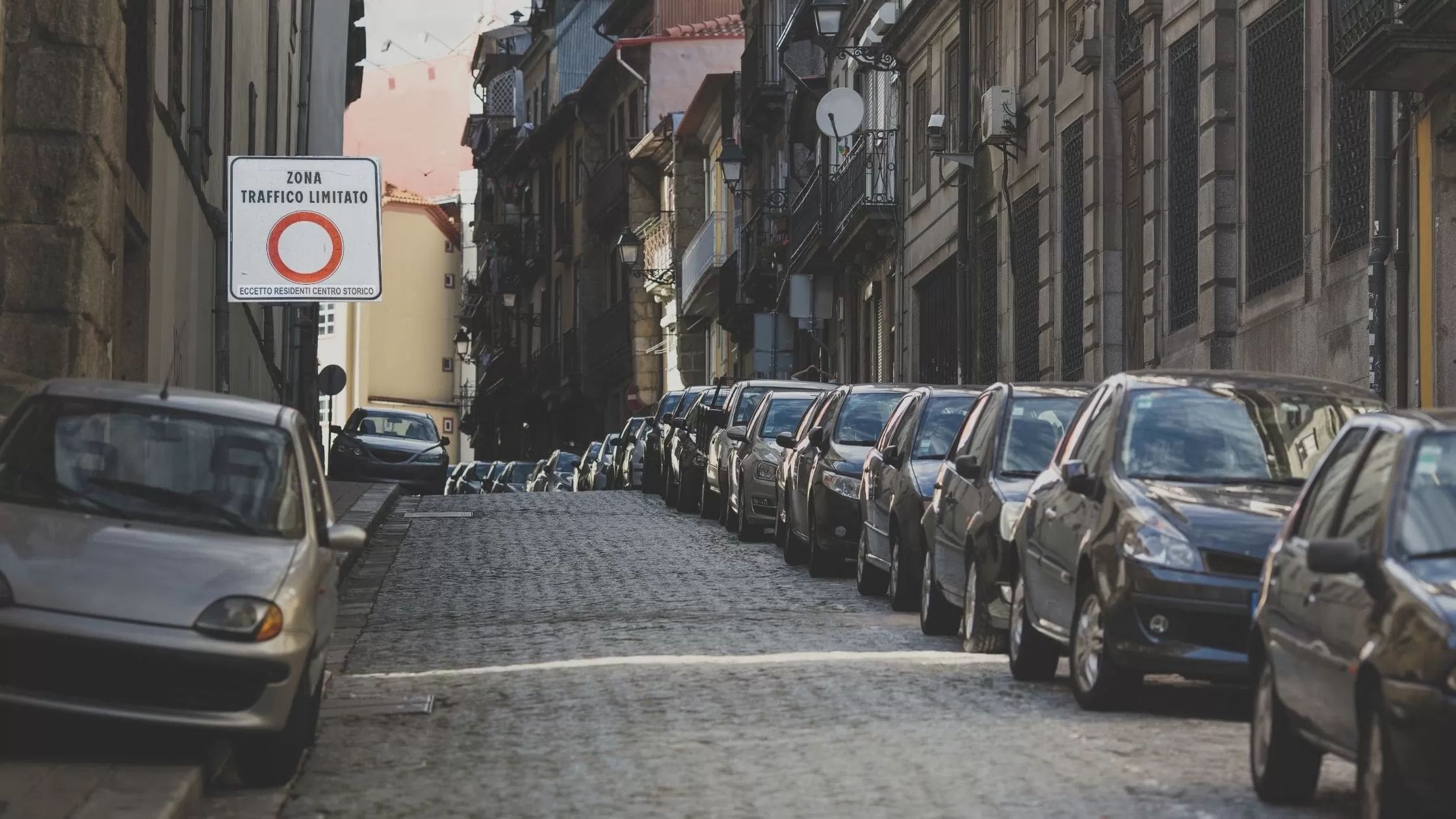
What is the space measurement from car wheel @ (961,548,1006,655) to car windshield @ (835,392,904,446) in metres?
6.63

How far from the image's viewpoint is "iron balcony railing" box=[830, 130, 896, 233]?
135ft

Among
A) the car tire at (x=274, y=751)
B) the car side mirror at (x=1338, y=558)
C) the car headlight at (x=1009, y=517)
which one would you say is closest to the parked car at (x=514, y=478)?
the car headlight at (x=1009, y=517)

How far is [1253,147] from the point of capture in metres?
23.5

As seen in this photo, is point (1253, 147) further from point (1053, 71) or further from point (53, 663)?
point (53, 663)

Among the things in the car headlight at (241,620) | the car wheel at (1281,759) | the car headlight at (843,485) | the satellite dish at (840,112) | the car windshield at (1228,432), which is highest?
the satellite dish at (840,112)

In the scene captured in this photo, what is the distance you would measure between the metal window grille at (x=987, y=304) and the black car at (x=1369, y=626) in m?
25.5

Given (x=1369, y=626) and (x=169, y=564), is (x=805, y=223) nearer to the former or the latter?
(x=169, y=564)

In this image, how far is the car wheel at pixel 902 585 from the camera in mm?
17094

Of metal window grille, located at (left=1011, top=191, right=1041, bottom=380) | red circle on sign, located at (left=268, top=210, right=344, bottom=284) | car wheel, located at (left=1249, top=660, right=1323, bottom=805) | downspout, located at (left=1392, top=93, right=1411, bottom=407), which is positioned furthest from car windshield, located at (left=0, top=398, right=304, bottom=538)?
metal window grille, located at (left=1011, top=191, right=1041, bottom=380)

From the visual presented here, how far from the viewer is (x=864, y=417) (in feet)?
70.3

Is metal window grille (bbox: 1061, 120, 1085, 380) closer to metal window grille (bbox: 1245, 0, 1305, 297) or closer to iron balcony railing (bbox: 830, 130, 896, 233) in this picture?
metal window grille (bbox: 1245, 0, 1305, 297)

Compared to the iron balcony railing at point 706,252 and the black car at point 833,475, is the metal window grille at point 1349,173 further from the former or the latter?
the iron balcony railing at point 706,252

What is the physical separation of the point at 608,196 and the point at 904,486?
53288mm

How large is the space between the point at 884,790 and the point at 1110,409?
391cm
